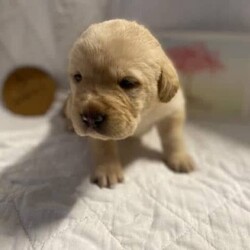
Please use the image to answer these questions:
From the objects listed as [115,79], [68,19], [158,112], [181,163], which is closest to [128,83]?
[115,79]

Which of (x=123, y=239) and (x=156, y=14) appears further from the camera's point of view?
(x=156, y=14)

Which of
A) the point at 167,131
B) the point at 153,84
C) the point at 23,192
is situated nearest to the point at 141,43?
the point at 153,84

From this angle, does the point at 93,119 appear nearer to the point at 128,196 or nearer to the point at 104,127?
the point at 104,127

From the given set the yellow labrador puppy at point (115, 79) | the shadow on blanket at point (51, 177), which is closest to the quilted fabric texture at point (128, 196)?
the shadow on blanket at point (51, 177)

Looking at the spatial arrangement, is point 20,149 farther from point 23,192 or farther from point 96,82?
point 96,82

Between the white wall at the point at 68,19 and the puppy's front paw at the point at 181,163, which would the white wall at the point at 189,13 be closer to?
the white wall at the point at 68,19
